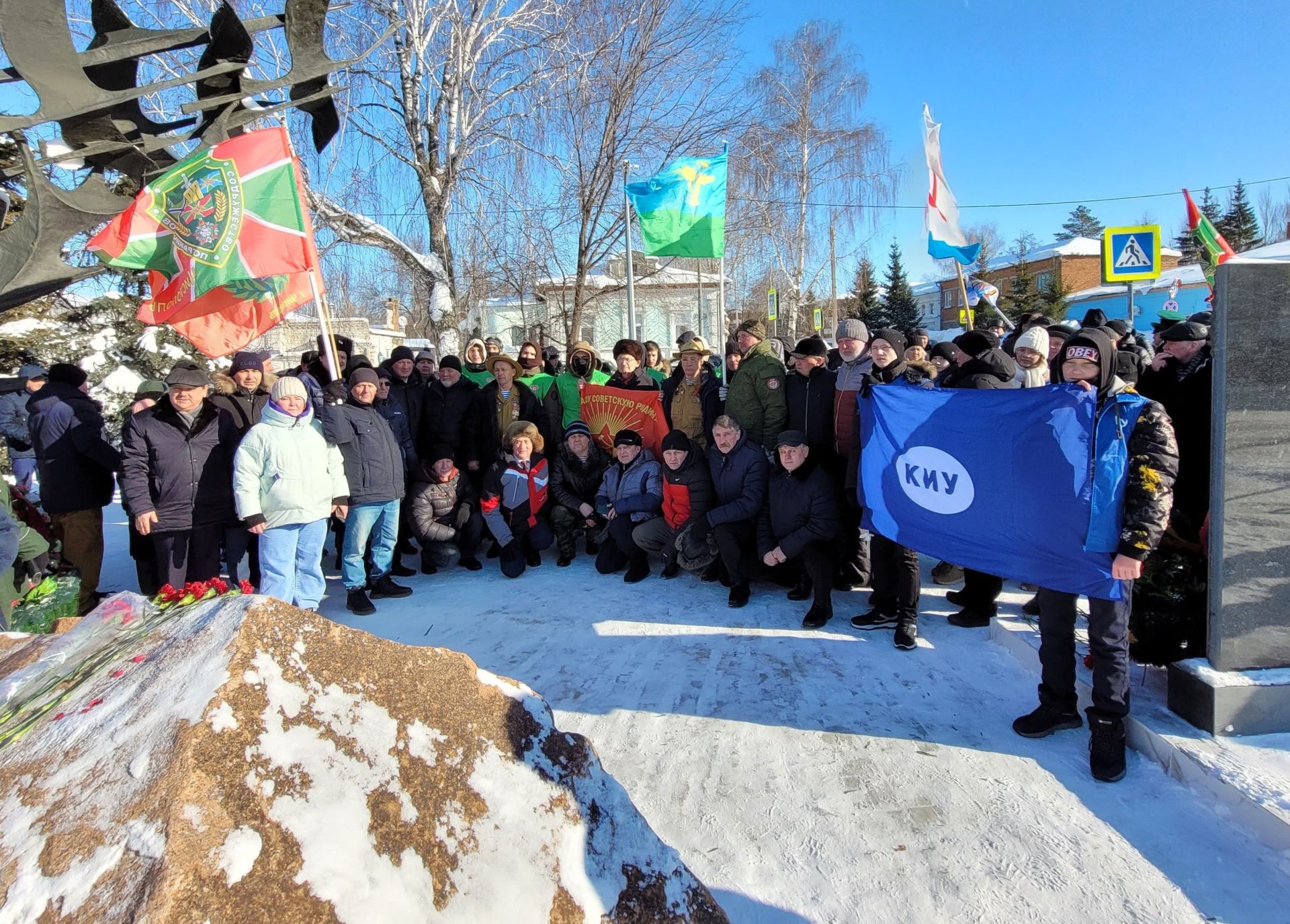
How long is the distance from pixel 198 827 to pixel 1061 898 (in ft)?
8.24

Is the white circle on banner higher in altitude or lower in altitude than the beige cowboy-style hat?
lower

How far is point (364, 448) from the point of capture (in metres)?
5.32

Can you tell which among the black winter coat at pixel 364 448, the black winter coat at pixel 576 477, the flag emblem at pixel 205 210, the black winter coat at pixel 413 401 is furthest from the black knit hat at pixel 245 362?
the black winter coat at pixel 576 477

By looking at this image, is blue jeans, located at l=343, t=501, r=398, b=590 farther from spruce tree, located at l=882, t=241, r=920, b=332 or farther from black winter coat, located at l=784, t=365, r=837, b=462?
Result: spruce tree, located at l=882, t=241, r=920, b=332

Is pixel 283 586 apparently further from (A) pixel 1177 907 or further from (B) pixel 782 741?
(A) pixel 1177 907

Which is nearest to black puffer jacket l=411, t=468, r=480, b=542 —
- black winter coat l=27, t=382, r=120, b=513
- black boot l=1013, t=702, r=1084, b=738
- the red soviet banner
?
the red soviet banner

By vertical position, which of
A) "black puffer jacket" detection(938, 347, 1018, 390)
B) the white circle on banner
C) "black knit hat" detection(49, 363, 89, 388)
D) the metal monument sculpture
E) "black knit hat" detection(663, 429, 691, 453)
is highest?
the metal monument sculpture

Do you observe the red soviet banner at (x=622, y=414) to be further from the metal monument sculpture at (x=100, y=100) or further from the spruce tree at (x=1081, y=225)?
the spruce tree at (x=1081, y=225)

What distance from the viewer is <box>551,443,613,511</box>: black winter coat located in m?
6.57

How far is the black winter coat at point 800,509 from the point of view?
15.9 ft

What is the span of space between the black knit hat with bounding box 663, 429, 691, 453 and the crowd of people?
2 centimetres

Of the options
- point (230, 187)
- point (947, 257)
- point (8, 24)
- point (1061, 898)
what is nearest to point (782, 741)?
point (1061, 898)

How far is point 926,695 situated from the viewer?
362cm

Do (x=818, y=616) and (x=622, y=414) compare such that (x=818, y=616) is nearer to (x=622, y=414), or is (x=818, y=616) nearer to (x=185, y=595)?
(x=622, y=414)
